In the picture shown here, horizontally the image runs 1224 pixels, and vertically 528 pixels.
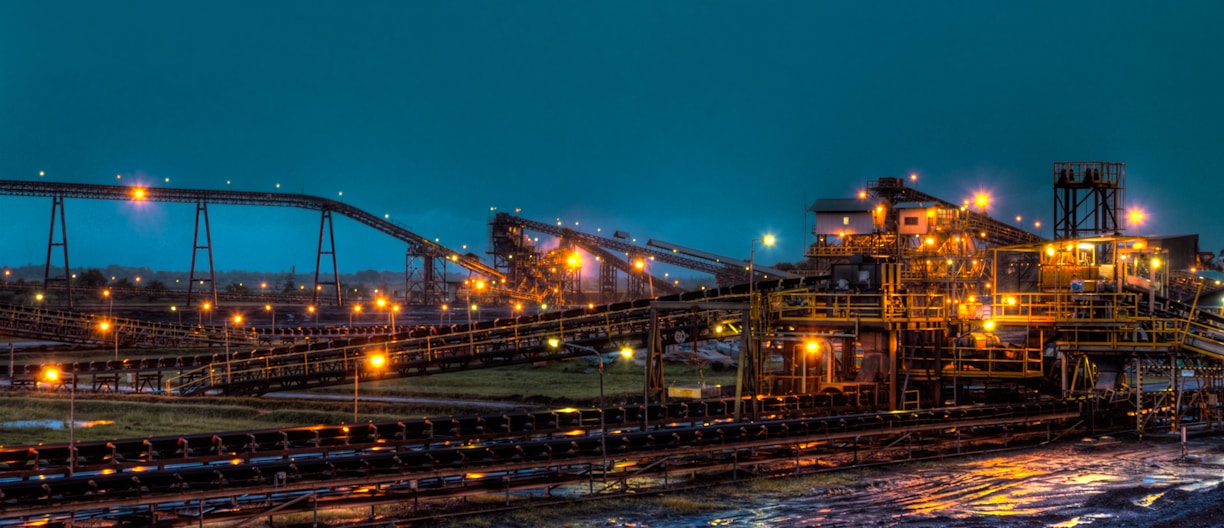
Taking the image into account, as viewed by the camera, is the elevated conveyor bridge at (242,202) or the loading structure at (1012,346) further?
the elevated conveyor bridge at (242,202)

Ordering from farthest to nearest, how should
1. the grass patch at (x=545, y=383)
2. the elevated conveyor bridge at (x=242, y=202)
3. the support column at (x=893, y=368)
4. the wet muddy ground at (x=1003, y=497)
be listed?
the elevated conveyor bridge at (x=242, y=202) < the grass patch at (x=545, y=383) < the support column at (x=893, y=368) < the wet muddy ground at (x=1003, y=497)

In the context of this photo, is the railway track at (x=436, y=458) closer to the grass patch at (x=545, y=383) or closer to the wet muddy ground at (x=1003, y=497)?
the wet muddy ground at (x=1003, y=497)

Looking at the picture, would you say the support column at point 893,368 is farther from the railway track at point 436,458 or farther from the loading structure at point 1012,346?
the railway track at point 436,458

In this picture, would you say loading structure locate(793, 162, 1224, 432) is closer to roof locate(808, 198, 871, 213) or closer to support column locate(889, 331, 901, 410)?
support column locate(889, 331, 901, 410)

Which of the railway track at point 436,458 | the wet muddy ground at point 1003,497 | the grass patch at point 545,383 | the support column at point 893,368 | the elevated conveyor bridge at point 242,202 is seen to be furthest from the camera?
the elevated conveyor bridge at point 242,202

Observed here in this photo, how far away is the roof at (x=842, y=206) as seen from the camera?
95.1 m

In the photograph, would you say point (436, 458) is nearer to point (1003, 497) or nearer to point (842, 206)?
point (1003, 497)

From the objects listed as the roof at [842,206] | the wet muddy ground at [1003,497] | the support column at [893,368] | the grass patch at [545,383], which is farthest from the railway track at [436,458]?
the roof at [842,206]

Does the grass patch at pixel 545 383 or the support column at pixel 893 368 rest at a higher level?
the support column at pixel 893 368

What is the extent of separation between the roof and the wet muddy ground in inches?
2541

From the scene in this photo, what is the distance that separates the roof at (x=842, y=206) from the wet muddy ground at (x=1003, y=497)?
6454cm

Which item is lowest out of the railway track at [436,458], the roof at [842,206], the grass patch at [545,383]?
the grass patch at [545,383]

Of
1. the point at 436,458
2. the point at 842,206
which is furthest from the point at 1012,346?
the point at 842,206

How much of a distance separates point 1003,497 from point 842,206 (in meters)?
72.5
